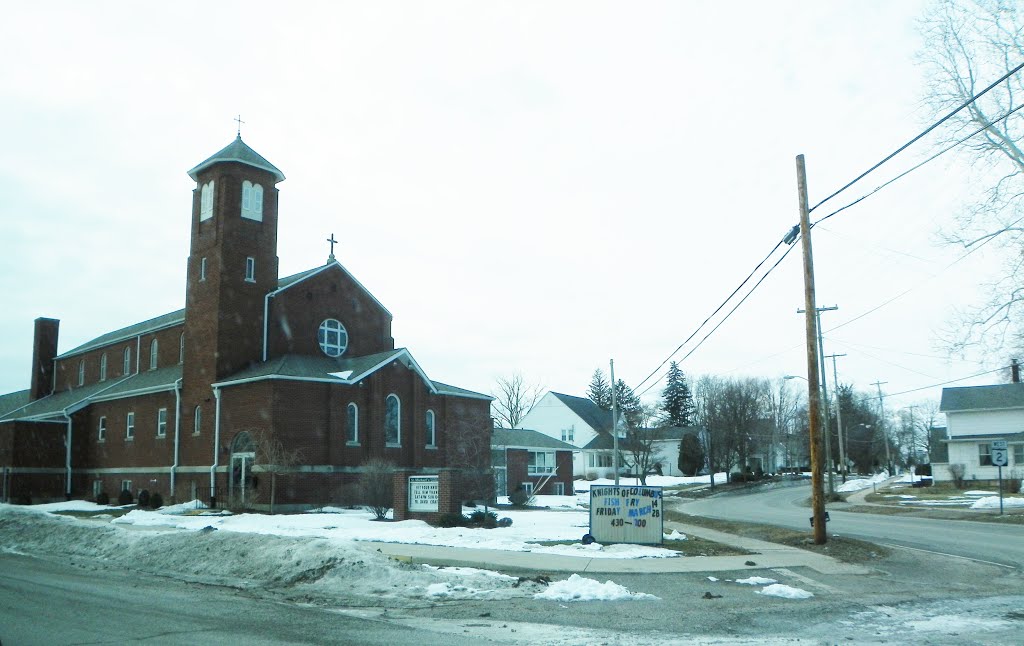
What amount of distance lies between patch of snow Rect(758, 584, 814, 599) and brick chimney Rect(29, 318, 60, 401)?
191ft

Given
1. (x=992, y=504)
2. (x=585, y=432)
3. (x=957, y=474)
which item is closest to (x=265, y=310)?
(x=992, y=504)

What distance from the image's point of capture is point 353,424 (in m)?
37.7

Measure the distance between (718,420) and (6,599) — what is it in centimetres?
7007

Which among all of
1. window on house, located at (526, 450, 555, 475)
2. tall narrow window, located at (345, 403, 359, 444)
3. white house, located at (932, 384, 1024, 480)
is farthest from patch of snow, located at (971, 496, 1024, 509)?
window on house, located at (526, 450, 555, 475)

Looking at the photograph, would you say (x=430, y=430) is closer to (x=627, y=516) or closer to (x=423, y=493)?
(x=423, y=493)

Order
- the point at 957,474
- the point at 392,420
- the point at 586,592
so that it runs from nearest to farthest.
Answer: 1. the point at 586,592
2. the point at 392,420
3. the point at 957,474

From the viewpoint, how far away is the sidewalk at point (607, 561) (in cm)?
1579

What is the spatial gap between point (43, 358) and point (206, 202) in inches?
1065

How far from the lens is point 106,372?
53281 mm

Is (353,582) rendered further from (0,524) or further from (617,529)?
(0,524)

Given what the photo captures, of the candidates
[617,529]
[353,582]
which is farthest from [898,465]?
[353,582]

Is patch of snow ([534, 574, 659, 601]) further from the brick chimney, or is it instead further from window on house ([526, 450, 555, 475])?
the brick chimney

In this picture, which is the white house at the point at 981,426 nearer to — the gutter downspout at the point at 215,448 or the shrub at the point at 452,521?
the shrub at the point at 452,521

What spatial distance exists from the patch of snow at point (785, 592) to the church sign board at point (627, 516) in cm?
666
